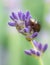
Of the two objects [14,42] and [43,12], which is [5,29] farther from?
[43,12]

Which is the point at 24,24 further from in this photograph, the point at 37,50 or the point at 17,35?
the point at 17,35

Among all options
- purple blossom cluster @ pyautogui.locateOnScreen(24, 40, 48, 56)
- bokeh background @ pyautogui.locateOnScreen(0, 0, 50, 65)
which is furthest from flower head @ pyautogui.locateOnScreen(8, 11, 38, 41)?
bokeh background @ pyautogui.locateOnScreen(0, 0, 50, 65)

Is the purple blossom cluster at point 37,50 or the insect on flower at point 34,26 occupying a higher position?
the insect on flower at point 34,26

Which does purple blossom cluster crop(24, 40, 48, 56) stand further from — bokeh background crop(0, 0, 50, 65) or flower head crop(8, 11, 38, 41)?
bokeh background crop(0, 0, 50, 65)

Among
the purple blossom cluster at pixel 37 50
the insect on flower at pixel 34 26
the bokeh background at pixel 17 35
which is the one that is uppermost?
the insect on flower at pixel 34 26

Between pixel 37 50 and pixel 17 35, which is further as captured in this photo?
pixel 17 35

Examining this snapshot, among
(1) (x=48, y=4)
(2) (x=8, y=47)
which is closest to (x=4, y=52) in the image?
(2) (x=8, y=47)

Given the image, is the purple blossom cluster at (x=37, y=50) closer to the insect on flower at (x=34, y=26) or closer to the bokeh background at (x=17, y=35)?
the insect on flower at (x=34, y=26)

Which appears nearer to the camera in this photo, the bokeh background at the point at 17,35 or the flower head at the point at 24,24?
the flower head at the point at 24,24

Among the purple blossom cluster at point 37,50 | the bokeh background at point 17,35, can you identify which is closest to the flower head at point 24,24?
the purple blossom cluster at point 37,50

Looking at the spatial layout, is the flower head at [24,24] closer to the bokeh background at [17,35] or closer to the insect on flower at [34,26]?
the insect on flower at [34,26]

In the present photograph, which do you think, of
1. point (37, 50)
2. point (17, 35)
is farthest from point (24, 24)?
point (17, 35)
